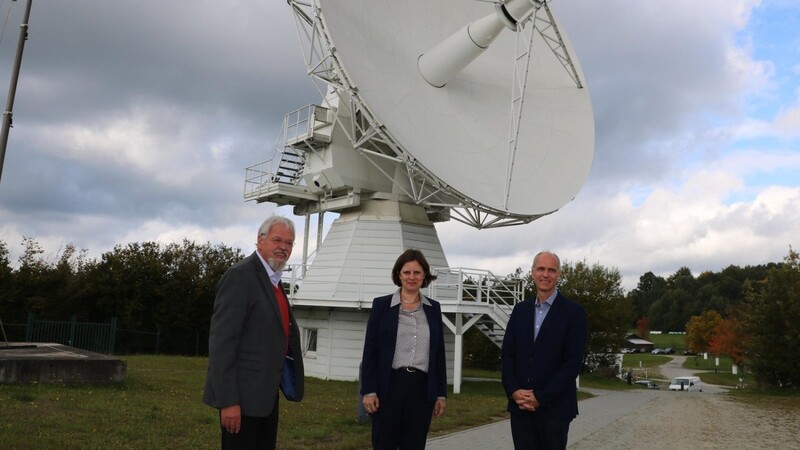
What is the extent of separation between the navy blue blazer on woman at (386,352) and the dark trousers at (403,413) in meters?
0.06

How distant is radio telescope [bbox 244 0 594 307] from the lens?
16.5m

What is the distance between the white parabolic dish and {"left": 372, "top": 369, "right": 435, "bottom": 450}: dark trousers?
1134 cm

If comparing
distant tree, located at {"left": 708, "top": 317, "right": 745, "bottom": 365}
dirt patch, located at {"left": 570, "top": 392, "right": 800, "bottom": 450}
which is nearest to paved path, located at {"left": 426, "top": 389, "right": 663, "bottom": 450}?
dirt patch, located at {"left": 570, "top": 392, "right": 800, "bottom": 450}

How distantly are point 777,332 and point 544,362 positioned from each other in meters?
29.1

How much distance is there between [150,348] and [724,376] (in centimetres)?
5275

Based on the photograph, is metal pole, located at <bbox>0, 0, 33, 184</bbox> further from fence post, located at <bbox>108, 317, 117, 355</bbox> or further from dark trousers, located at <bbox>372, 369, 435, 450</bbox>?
fence post, located at <bbox>108, 317, 117, 355</bbox>

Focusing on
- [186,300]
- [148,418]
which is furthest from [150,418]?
[186,300]

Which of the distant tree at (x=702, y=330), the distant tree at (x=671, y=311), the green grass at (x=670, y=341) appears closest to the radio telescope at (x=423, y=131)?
the distant tree at (x=702, y=330)

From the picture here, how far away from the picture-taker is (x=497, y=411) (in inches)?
601

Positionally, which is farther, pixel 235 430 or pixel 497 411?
pixel 497 411

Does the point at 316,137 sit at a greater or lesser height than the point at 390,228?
greater

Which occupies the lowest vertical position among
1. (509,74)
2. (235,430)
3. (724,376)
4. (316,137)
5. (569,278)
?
(724,376)

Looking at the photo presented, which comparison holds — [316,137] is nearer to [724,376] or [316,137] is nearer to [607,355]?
[607,355]

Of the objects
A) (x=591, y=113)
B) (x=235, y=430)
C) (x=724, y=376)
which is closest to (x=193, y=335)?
(x=591, y=113)
